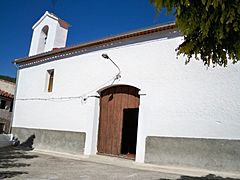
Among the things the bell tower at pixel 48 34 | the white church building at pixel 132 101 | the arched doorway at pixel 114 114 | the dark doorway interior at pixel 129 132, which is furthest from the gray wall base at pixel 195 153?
the bell tower at pixel 48 34

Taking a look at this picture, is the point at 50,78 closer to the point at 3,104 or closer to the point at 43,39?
the point at 43,39

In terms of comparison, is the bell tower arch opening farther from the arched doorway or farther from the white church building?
the arched doorway

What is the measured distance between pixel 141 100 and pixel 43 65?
22.3ft

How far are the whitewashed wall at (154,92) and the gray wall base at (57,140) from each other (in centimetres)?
27

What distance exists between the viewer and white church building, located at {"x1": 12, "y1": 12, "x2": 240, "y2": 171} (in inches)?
303

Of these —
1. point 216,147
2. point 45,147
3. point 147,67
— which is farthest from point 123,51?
point 45,147

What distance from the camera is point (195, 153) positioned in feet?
25.6

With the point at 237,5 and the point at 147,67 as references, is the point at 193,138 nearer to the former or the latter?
the point at 147,67

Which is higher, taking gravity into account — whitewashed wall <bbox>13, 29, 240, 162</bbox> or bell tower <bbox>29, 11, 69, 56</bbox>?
bell tower <bbox>29, 11, 69, 56</bbox>

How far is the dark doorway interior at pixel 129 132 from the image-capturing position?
1145 centimetres

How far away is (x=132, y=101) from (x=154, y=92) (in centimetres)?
123

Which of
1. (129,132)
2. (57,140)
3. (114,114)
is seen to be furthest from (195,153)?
(57,140)

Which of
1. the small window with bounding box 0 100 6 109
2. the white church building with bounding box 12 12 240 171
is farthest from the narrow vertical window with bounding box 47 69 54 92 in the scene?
the small window with bounding box 0 100 6 109

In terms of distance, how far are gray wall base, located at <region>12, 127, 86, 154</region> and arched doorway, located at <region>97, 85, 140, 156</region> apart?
3.04 ft
